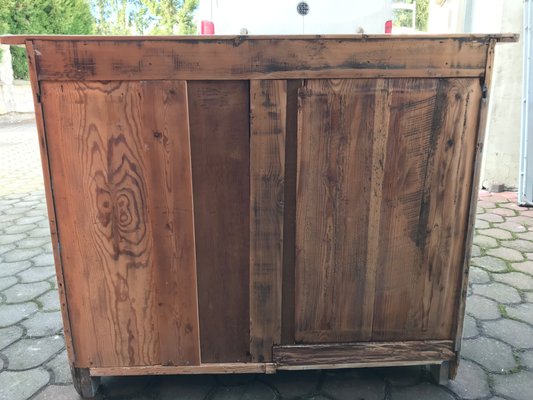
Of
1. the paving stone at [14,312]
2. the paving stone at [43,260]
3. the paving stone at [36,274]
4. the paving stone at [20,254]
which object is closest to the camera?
the paving stone at [14,312]

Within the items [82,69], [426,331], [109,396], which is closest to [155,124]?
[82,69]

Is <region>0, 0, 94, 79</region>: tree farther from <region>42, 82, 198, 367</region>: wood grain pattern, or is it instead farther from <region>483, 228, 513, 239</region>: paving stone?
<region>42, 82, 198, 367</region>: wood grain pattern

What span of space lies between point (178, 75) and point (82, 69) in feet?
1.08

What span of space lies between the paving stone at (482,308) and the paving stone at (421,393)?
0.78 m

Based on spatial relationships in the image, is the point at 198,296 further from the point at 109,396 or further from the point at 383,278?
the point at 383,278

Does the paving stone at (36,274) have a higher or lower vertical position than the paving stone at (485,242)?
lower

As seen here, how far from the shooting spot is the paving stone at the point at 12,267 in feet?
10.4

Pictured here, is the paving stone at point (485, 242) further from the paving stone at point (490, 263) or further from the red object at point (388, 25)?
the red object at point (388, 25)

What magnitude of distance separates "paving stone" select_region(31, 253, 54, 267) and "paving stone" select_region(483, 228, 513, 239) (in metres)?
3.54

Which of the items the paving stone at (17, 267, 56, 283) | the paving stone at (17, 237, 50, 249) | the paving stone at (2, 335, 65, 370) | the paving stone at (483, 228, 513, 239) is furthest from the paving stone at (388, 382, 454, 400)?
the paving stone at (17, 237, 50, 249)

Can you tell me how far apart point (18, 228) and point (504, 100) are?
5.11m

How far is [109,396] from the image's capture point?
75.3 inches

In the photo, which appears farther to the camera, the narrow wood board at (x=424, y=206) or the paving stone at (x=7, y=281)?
the paving stone at (x=7, y=281)

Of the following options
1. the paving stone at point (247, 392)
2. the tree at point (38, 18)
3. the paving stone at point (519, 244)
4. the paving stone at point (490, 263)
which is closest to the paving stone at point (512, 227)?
the paving stone at point (519, 244)
